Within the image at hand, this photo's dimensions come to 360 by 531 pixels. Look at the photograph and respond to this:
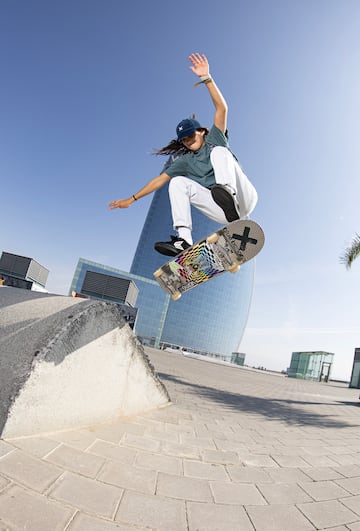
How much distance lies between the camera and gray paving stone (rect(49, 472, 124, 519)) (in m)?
1.53

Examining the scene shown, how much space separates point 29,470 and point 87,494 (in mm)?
440

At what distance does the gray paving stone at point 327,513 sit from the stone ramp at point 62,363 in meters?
2.06

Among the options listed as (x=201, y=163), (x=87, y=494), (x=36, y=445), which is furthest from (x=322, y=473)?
(x=201, y=163)

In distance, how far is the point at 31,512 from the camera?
1393 mm

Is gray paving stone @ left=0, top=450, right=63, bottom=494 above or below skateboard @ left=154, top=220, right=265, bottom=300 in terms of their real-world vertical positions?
below

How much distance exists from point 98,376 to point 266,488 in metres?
1.85

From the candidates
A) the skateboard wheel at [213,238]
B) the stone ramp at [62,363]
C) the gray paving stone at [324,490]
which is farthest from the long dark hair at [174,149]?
the gray paving stone at [324,490]

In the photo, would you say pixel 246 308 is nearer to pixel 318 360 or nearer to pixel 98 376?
pixel 318 360

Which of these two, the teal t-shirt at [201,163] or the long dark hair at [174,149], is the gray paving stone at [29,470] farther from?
the long dark hair at [174,149]

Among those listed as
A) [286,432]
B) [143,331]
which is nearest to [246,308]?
[143,331]

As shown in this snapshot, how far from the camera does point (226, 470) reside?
94.5 inches

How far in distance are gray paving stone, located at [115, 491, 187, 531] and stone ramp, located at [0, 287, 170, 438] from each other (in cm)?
109

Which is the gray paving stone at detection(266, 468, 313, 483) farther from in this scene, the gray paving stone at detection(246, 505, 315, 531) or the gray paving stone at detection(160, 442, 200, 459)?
the gray paving stone at detection(160, 442, 200, 459)

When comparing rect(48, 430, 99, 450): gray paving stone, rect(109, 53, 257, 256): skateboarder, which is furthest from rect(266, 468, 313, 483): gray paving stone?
rect(109, 53, 257, 256): skateboarder
